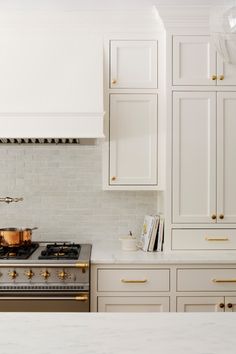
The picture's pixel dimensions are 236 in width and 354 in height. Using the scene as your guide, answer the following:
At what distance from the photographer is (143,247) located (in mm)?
3436

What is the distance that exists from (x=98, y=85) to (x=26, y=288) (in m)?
1.48

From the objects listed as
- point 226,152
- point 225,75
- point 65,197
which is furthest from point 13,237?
point 225,75

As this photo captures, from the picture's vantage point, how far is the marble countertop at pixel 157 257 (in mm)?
3045

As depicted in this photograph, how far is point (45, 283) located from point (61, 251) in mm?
309

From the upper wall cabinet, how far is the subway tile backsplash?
946mm

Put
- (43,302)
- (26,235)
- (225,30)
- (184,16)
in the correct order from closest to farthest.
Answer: (225,30) < (43,302) < (184,16) < (26,235)

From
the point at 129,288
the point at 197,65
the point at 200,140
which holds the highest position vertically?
the point at 197,65

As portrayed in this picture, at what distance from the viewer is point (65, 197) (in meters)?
3.72

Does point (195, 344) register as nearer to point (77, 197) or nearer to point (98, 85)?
A: point (98, 85)

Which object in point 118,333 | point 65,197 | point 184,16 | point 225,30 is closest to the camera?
point 225,30

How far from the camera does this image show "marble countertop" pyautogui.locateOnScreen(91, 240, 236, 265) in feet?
9.99

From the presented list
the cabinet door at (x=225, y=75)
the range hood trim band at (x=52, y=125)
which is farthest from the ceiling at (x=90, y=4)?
the range hood trim band at (x=52, y=125)

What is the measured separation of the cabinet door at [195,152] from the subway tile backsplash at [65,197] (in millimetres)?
524

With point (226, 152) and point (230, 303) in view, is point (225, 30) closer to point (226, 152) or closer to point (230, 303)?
point (226, 152)
